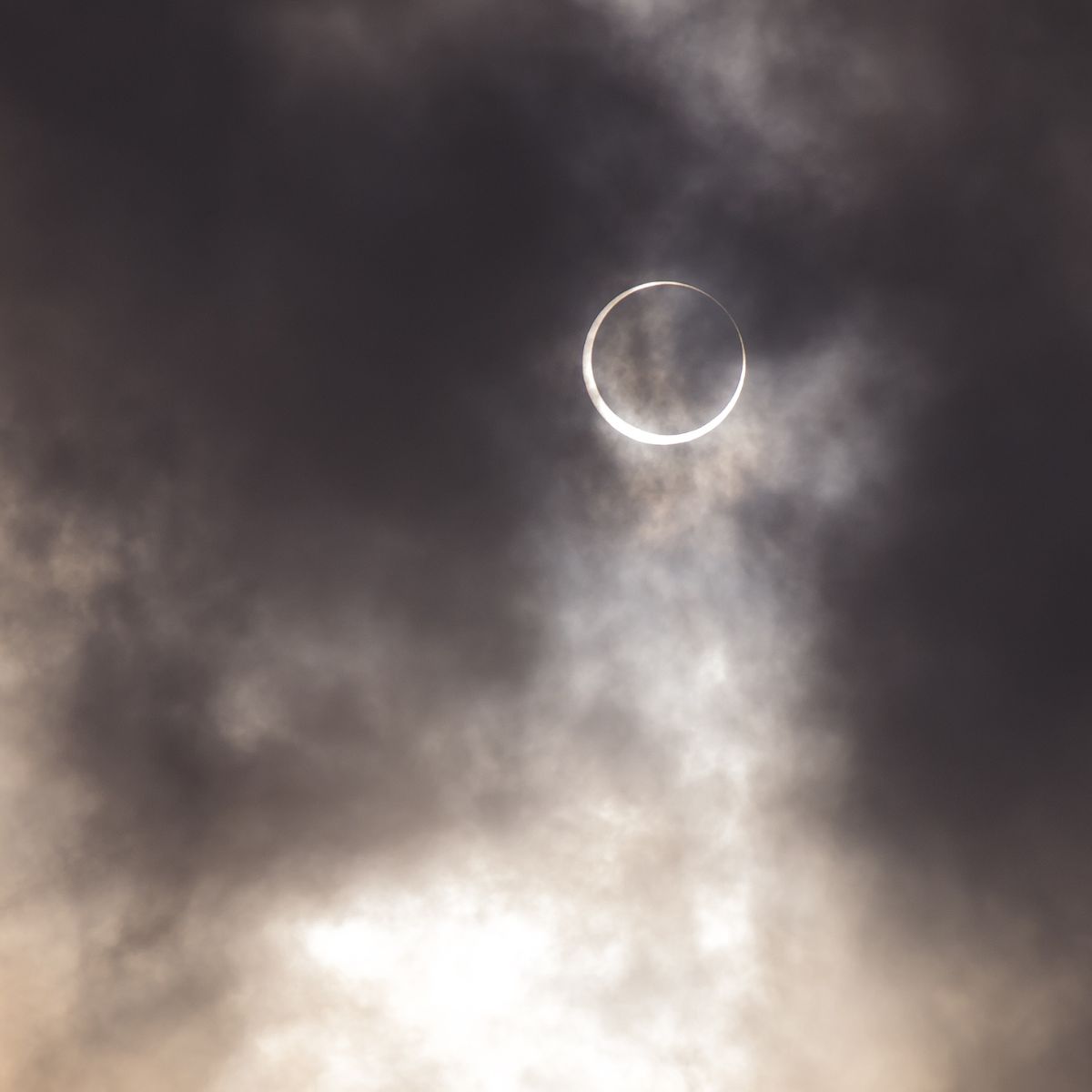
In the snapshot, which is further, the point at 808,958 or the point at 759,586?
the point at 808,958

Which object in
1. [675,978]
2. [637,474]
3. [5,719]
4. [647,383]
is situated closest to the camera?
[647,383]

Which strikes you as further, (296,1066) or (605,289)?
(296,1066)

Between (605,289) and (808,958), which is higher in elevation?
(605,289)

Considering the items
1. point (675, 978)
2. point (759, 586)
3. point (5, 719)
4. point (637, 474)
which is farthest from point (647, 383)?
point (5, 719)

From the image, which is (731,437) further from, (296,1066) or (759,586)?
(296,1066)

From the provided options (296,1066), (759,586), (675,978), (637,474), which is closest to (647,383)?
(637,474)

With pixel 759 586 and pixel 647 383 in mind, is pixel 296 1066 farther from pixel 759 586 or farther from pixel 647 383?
pixel 647 383

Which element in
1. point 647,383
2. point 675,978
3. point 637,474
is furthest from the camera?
point 675,978

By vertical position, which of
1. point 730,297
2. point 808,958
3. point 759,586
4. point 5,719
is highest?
point 730,297

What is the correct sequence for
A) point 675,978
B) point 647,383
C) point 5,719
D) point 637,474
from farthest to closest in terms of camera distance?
point 675,978
point 5,719
point 637,474
point 647,383
